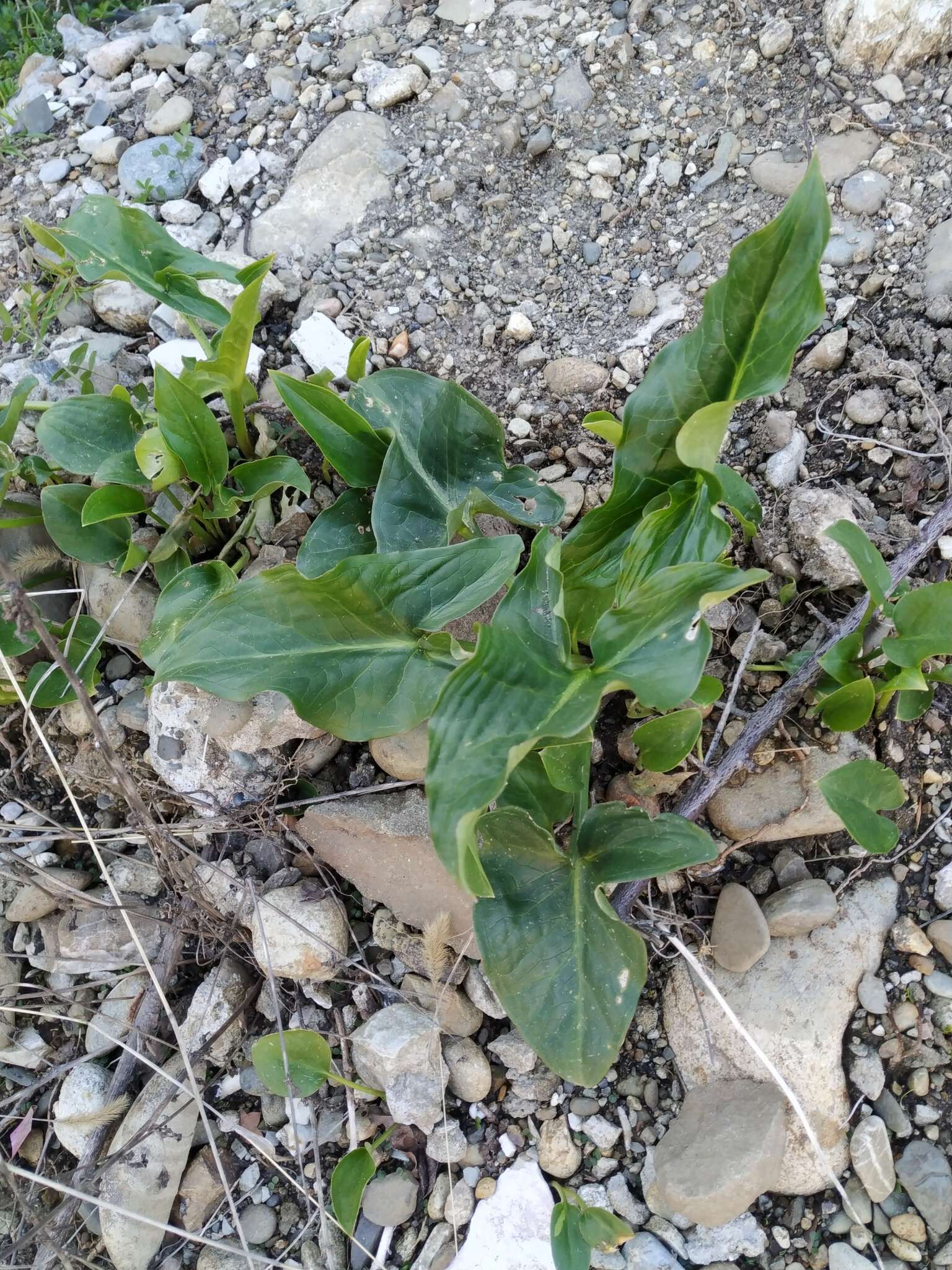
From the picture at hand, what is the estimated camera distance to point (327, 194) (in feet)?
7.68

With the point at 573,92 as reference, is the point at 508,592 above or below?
below

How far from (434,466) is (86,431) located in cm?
A: 71

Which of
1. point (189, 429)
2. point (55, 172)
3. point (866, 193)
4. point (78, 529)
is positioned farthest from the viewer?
point (55, 172)

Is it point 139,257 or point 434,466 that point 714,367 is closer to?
point 434,466

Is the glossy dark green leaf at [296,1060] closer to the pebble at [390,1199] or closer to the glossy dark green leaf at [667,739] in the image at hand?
the pebble at [390,1199]

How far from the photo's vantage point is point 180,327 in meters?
2.22

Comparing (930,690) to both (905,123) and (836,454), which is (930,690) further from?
(905,123)

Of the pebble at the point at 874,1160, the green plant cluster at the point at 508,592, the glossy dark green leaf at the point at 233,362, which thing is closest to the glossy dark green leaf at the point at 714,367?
the green plant cluster at the point at 508,592

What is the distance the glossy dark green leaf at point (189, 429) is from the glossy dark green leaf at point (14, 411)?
333mm

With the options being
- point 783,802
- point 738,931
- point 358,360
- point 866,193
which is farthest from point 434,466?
point 866,193

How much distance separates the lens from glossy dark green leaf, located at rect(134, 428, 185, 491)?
1807 mm

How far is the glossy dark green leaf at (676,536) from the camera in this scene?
142cm

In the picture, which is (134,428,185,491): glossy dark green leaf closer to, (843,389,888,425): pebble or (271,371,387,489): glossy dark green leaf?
(271,371,387,489): glossy dark green leaf

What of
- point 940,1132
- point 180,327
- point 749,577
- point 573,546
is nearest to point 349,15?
point 180,327
